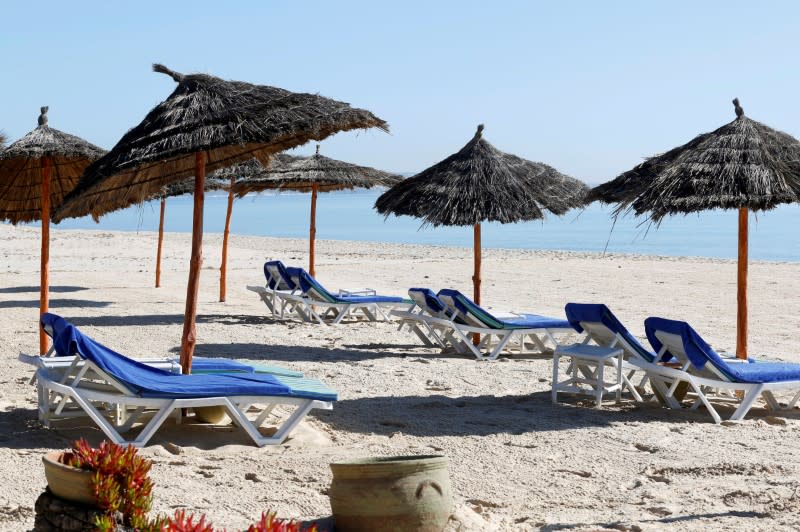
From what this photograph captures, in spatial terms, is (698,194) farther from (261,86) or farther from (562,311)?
(562,311)

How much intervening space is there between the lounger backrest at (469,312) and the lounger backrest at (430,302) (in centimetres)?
20

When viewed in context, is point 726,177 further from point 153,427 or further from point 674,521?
point 153,427

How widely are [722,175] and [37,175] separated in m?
6.08

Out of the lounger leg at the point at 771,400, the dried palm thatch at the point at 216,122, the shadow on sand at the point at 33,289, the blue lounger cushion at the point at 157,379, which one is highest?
the dried palm thatch at the point at 216,122

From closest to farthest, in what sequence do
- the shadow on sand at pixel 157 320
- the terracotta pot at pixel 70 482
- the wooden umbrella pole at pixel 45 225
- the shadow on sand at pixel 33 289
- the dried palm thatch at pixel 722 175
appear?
the terracotta pot at pixel 70 482
the dried palm thatch at pixel 722 175
the wooden umbrella pole at pixel 45 225
the shadow on sand at pixel 157 320
the shadow on sand at pixel 33 289

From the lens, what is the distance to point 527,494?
471 centimetres

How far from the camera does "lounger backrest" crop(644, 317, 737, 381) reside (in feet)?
Result: 21.0

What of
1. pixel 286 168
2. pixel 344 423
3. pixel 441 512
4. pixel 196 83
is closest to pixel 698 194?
pixel 344 423

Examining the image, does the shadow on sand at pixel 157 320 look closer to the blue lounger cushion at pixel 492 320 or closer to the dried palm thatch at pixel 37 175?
the dried palm thatch at pixel 37 175

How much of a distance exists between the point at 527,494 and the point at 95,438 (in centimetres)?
247

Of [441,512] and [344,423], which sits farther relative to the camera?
[344,423]

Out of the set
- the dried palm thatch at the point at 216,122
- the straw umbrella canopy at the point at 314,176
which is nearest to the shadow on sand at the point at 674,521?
the dried palm thatch at the point at 216,122

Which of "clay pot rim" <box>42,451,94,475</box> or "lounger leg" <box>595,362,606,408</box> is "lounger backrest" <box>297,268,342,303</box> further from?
"clay pot rim" <box>42,451,94,475</box>

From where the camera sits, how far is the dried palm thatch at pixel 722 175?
6777 mm
